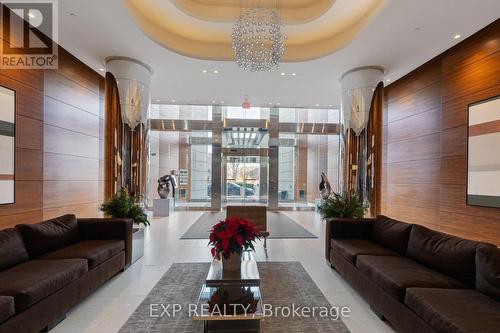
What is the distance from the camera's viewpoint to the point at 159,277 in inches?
155

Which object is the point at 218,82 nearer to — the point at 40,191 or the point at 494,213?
the point at 40,191

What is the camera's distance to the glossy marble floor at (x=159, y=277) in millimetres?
2736

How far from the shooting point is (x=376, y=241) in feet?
13.6

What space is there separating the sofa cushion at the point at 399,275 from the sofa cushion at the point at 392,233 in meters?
0.32

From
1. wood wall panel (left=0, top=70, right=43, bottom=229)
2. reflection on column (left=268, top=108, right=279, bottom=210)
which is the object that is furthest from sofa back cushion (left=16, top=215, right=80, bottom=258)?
reflection on column (left=268, top=108, right=279, bottom=210)

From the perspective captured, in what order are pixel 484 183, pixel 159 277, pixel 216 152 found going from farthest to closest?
pixel 216 152 < pixel 484 183 < pixel 159 277

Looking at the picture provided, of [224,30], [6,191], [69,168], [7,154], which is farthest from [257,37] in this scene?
[69,168]

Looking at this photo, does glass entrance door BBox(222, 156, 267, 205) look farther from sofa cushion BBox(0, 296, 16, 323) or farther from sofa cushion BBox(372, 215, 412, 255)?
sofa cushion BBox(0, 296, 16, 323)

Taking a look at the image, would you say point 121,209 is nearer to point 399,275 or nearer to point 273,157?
point 399,275

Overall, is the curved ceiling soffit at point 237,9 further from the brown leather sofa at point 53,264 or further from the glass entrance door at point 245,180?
the glass entrance door at point 245,180

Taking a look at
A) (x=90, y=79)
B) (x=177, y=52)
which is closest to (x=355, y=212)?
(x=177, y=52)

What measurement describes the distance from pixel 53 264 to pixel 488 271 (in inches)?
168

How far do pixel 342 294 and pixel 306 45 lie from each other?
521 cm

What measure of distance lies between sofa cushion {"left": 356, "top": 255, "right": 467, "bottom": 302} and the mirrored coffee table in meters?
1.29
